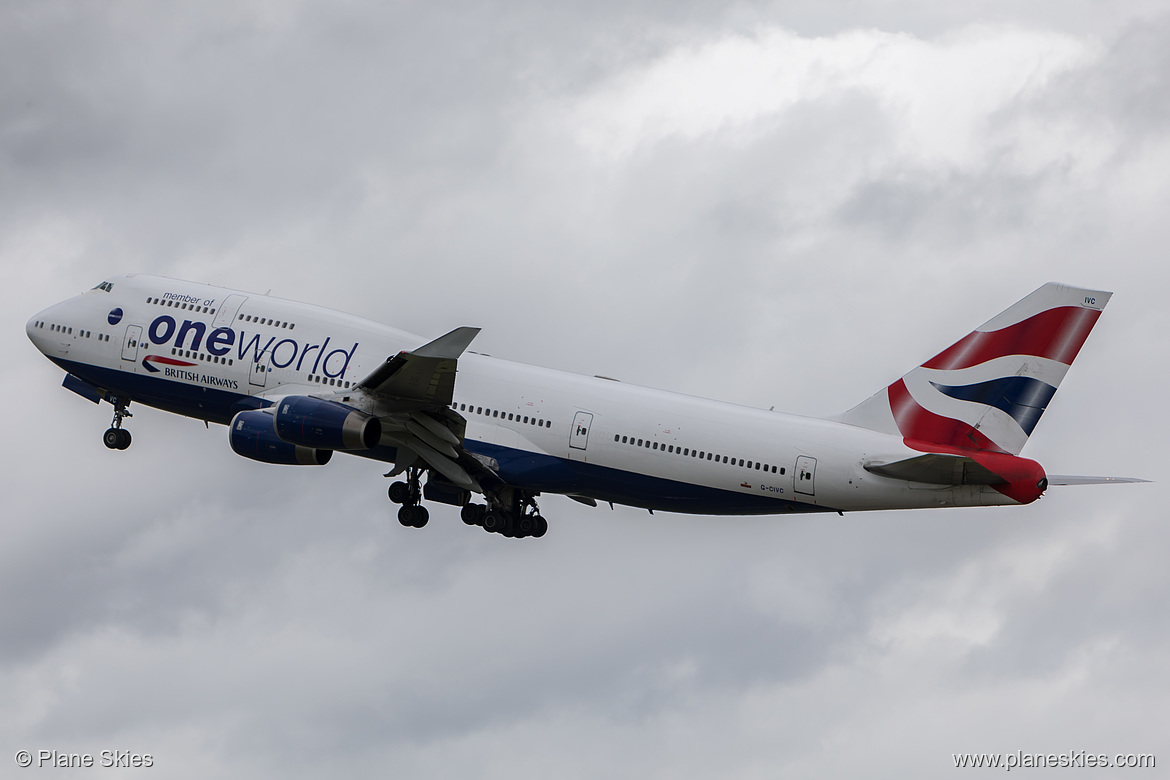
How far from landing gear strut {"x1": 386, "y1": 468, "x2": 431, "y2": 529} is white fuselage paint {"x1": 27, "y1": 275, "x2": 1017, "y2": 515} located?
3.32 metres

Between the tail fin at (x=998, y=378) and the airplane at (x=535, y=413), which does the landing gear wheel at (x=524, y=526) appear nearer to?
the airplane at (x=535, y=413)

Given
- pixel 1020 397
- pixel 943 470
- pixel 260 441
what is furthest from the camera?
pixel 260 441

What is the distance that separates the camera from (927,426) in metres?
42.6

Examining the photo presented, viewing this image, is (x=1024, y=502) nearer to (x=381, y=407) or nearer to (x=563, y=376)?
(x=563, y=376)

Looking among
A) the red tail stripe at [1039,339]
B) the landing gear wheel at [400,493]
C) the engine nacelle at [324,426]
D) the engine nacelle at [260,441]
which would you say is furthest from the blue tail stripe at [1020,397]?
the engine nacelle at [260,441]

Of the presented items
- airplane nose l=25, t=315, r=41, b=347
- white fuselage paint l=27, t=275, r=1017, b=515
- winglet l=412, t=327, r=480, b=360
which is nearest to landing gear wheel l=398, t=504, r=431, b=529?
white fuselage paint l=27, t=275, r=1017, b=515

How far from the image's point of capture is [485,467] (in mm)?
45969

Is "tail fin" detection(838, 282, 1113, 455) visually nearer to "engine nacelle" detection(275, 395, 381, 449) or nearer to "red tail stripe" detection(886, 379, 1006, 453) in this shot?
"red tail stripe" detection(886, 379, 1006, 453)

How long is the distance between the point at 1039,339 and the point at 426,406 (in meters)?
18.0

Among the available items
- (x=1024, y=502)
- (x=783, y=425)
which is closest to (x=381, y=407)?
(x=783, y=425)

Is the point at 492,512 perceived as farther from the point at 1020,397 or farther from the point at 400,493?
the point at 1020,397

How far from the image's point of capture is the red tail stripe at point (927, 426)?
41906 mm

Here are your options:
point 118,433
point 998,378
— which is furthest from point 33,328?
point 998,378

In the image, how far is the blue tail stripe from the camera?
137 ft
